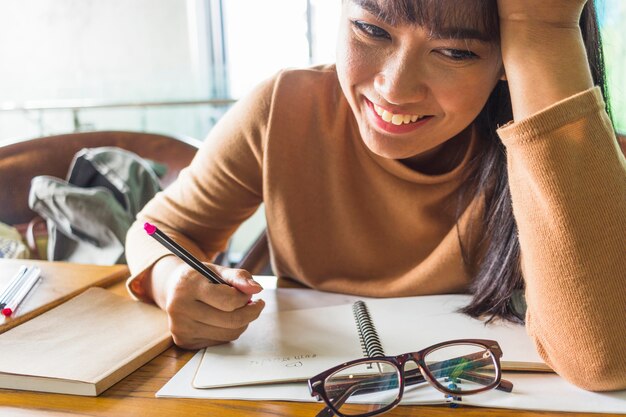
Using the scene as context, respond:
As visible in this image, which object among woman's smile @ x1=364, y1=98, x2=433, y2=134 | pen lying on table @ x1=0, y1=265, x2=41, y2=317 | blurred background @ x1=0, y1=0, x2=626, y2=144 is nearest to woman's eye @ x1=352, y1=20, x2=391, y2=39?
woman's smile @ x1=364, y1=98, x2=433, y2=134

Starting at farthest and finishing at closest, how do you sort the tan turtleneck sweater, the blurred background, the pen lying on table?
the blurred background
the tan turtleneck sweater
the pen lying on table

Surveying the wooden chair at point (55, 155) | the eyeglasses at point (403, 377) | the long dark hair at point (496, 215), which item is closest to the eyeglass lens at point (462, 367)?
the eyeglasses at point (403, 377)

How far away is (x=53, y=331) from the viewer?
725 millimetres

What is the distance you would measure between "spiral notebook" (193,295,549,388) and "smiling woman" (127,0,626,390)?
0.10 feet

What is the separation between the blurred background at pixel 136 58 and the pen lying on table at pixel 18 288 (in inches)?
94.8

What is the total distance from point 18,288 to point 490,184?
0.71m

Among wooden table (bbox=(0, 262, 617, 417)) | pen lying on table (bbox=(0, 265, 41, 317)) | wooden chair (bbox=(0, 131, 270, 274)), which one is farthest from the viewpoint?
wooden chair (bbox=(0, 131, 270, 274))

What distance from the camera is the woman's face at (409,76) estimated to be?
75 cm

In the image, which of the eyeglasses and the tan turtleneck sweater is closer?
the eyeglasses

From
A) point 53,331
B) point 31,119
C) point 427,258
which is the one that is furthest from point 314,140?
point 31,119

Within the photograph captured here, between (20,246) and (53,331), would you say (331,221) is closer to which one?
(53,331)

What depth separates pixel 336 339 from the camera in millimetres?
712

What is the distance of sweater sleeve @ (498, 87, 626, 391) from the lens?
64 cm

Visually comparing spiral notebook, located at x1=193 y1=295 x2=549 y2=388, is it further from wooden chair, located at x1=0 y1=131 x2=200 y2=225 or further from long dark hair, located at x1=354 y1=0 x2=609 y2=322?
wooden chair, located at x1=0 y1=131 x2=200 y2=225
